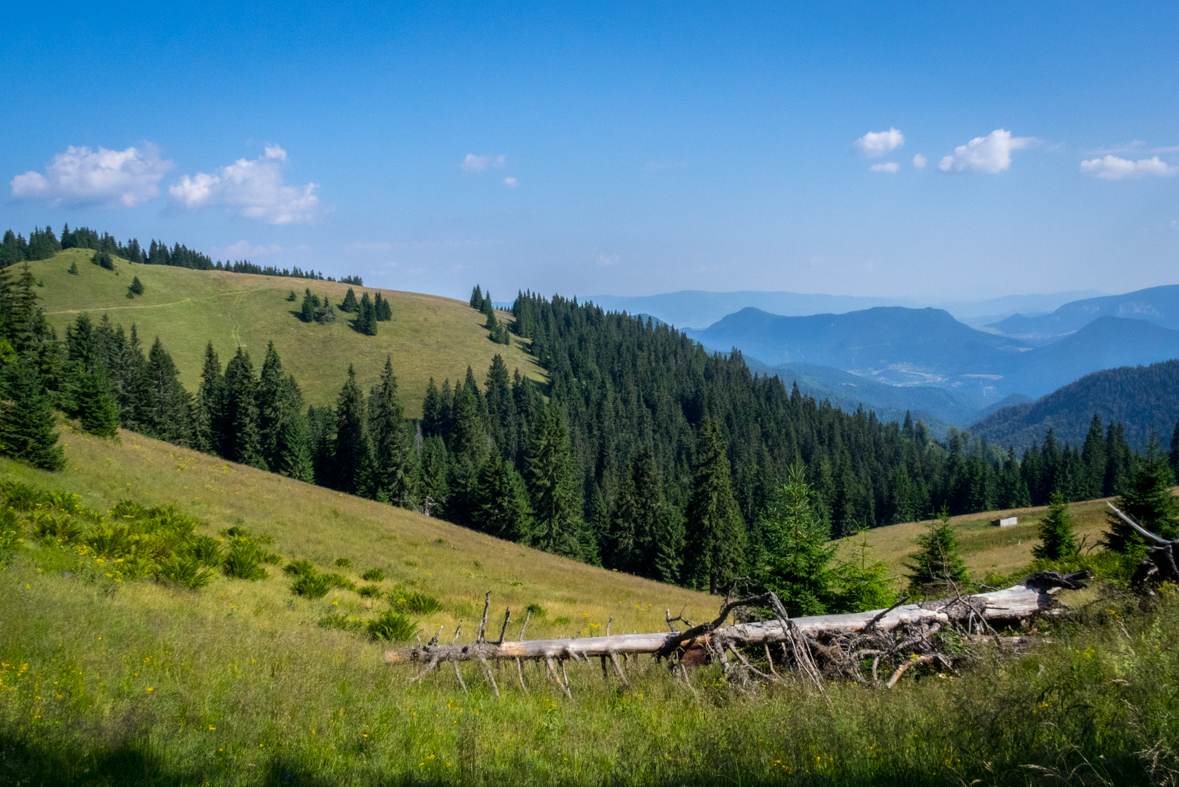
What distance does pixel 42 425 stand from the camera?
56.9 feet

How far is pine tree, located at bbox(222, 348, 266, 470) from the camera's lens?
57.6 m

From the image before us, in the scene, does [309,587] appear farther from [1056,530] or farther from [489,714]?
[1056,530]

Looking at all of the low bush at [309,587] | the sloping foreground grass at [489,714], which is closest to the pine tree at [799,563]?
the sloping foreground grass at [489,714]

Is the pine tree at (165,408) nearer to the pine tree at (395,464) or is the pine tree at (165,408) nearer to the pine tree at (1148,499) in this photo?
the pine tree at (395,464)

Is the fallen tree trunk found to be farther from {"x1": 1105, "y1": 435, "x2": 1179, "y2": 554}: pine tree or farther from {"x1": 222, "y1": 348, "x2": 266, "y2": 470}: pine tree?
{"x1": 222, "y1": 348, "x2": 266, "y2": 470}: pine tree

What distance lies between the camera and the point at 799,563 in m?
10.7

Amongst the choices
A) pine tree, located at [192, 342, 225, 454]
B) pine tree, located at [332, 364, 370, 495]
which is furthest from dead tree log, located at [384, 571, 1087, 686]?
pine tree, located at [192, 342, 225, 454]

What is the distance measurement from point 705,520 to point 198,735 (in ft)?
120

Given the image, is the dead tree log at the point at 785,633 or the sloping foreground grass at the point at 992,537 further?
the sloping foreground grass at the point at 992,537

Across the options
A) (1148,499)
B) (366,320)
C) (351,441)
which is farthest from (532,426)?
(1148,499)

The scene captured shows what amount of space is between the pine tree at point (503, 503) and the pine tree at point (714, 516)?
17493 millimetres

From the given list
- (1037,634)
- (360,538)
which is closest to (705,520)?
(360,538)

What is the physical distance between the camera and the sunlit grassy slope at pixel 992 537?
4114 centimetres

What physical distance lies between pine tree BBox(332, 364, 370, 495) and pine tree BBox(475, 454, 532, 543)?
14.9 meters
